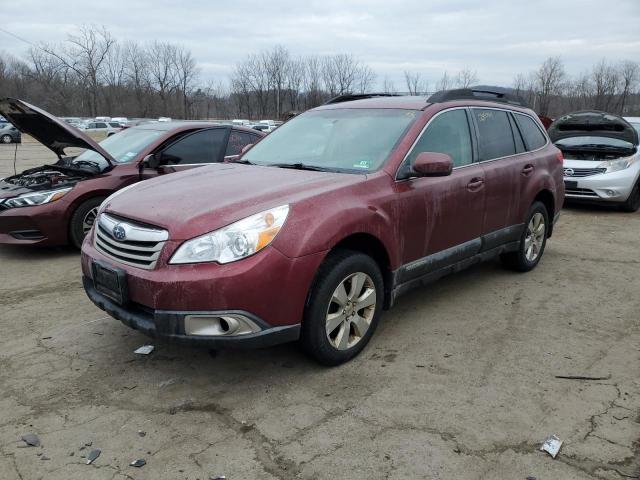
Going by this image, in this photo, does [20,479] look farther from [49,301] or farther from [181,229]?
[49,301]

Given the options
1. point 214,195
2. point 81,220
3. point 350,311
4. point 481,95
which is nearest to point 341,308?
A: point 350,311

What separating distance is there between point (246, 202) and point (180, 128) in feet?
13.3

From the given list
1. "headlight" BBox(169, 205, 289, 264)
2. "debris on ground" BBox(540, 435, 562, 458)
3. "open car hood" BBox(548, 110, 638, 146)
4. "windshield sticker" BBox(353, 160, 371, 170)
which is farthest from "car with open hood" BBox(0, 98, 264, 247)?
"open car hood" BBox(548, 110, 638, 146)

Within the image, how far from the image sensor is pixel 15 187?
604 cm

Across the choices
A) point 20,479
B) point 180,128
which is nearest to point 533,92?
point 180,128

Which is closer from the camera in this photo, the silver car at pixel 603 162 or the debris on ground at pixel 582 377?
the debris on ground at pixel 582 377

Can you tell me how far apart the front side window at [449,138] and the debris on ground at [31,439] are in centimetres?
289

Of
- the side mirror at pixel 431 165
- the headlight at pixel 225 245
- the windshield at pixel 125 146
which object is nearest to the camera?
the headlight at pixel 225 245

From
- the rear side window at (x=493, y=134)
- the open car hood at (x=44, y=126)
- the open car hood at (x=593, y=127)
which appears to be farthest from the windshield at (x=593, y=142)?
the open car hood at (x=44, y=126)

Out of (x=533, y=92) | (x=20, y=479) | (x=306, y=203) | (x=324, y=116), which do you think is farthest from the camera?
(x=533, y=92)

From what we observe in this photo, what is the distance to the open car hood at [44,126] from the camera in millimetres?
5465

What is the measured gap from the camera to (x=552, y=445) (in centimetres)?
265

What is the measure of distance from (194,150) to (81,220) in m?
1.66

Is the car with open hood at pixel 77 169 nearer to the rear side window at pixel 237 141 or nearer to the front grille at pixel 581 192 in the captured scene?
the rear side window at pixel 237 141
